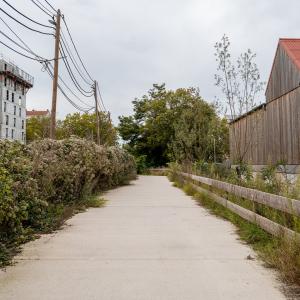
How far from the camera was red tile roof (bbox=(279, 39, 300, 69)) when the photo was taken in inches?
976

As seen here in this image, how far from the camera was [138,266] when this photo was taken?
5863 millimetres

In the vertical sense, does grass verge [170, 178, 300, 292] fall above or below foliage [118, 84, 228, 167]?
below

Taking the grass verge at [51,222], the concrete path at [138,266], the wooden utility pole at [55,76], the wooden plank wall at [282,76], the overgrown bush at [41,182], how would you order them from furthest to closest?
the wooden plank wall at [282,76], the wooden utility pole at [55,76], the overgrown bush at [41,182], the grass verge at [51,222], the concrete path at [138,266]

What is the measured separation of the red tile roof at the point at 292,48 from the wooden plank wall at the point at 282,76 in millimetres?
241

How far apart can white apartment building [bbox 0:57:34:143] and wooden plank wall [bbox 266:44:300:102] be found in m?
59.0

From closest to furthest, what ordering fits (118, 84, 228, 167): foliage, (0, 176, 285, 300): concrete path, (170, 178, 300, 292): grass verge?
(0, 176, 285, 300): concrete path
(170, 178, 300, 292): grass verge
(118, 84, 228, 167): foliage

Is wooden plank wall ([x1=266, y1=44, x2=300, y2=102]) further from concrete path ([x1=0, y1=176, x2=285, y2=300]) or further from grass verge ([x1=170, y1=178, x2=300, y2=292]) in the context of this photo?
concrete path ([x1=0, y1=176, x2=285, y2=300])

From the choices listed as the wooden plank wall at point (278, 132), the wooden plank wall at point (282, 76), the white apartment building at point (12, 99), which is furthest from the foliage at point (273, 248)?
the white apartment building at point (12, 99)

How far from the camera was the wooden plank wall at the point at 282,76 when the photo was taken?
81.2ft

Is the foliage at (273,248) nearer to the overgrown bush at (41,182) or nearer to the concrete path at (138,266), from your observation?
the concrete path at (138,266)

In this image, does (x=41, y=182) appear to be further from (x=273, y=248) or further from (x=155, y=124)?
(x=155, y=124)

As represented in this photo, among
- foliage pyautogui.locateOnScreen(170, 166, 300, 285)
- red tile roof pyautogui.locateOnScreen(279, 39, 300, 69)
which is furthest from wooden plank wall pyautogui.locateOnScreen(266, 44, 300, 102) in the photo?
foliage pyautogui.locateOnScreen(170, 166, 300, 285)

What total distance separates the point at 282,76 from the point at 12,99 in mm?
72952

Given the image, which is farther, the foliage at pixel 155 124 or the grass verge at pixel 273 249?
the foliage at pixel 155 124
